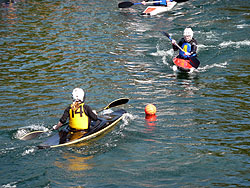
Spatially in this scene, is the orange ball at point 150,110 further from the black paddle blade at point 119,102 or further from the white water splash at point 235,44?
the white water splash at point 235,44

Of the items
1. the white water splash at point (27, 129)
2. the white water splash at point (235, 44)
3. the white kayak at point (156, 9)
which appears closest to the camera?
the white water splash at point (27, 129)

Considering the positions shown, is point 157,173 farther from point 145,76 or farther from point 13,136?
point 145,76

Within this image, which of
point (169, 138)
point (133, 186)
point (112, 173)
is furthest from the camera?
point (169, 138)

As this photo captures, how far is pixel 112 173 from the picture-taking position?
7.89 meters

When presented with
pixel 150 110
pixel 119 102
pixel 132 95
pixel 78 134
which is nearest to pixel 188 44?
pixel 132 95

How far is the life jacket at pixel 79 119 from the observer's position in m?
9.15

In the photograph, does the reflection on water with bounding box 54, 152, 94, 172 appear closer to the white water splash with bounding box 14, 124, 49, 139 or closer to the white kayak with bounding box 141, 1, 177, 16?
the white water splash with bounding box 14, 124, 49, 139

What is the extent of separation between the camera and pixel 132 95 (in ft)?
42.7

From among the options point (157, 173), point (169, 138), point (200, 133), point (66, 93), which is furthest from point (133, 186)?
point (66, 93)

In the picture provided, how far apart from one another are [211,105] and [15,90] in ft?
22.7

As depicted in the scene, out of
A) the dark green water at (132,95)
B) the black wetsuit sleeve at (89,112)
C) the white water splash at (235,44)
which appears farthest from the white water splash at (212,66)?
the black wetsuit sleeve at (89,112)

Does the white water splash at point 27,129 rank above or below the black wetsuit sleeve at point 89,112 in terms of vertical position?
below

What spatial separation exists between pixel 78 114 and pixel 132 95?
4095 mm

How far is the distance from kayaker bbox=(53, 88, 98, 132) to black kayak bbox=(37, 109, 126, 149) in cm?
15
